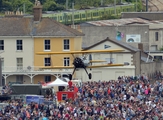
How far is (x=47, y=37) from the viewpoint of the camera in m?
82.9

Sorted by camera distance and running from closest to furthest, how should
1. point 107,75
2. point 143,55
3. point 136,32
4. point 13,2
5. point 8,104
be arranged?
point 8,104
point 107,75
point 143,55
point 136,32
point 13,2

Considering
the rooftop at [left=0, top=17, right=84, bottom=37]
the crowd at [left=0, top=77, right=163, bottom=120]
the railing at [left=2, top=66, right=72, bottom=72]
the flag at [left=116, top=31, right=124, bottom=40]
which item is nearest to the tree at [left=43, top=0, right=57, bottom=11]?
the flag at [left=116, top=31, right=124, bottom=40]

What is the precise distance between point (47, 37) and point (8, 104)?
25.3 metres

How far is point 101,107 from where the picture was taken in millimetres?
57188

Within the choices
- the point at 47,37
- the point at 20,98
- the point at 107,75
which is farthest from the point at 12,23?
the point at 20,98

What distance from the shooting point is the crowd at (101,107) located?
54969mm

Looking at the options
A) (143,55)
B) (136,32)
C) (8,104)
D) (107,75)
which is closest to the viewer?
(8,104)

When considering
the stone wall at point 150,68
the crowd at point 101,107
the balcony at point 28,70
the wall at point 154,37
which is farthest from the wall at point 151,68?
the crowd at point 101,107

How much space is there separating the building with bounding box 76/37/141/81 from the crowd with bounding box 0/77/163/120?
52.2ft

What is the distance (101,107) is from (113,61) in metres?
25.0

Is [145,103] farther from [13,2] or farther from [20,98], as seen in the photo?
[13,2]

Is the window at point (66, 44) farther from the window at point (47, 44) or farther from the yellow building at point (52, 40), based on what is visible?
the window at point (47, 44)

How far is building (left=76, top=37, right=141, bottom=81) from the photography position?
267ft

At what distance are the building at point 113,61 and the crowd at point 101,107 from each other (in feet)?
52.2
